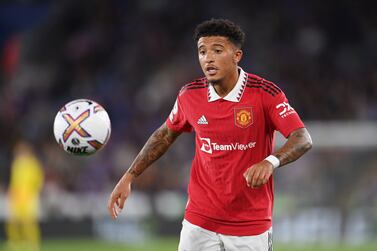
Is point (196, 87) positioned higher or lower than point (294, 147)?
higher

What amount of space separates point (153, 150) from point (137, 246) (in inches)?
338

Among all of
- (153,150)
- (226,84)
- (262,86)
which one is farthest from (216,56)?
(153,150)

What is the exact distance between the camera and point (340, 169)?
15461 mm

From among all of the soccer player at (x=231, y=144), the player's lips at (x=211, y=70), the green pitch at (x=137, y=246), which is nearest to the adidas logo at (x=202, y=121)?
the soccer player at (x=231, y=144)

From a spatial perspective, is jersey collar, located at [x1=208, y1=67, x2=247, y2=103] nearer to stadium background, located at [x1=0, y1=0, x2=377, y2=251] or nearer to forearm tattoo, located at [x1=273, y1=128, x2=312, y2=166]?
forearm tattoo, located at [x1=273, y1=128, x2=312, y2=166]

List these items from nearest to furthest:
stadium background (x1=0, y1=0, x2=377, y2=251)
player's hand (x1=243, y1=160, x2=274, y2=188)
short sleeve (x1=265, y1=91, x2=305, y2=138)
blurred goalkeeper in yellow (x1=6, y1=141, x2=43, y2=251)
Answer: player's hand (x1=243, y1=160, x2=274, y2=188) < short sleeve (x1=265, y1=91, x2=305, y2=138) < blurred goalkeeper in yellow (x1=6, y1=141, x2=43, y2=251) < stadium background (x1=0, y1=0, x2=377, y2=251)

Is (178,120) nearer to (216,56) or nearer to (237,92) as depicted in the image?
(237,92)

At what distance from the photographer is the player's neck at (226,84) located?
6039mm

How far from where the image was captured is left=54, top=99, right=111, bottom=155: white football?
6508 millimetres

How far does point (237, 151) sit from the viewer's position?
19.4ft

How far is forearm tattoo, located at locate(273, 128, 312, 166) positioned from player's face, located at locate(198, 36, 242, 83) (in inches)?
26.1

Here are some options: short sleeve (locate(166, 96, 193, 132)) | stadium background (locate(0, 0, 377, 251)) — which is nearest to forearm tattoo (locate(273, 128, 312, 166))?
short sleeve (locate(166, 96, 193, 132))

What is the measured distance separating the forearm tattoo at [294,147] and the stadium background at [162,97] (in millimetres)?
8833

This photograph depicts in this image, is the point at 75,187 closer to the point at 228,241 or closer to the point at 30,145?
the point at 30,145
